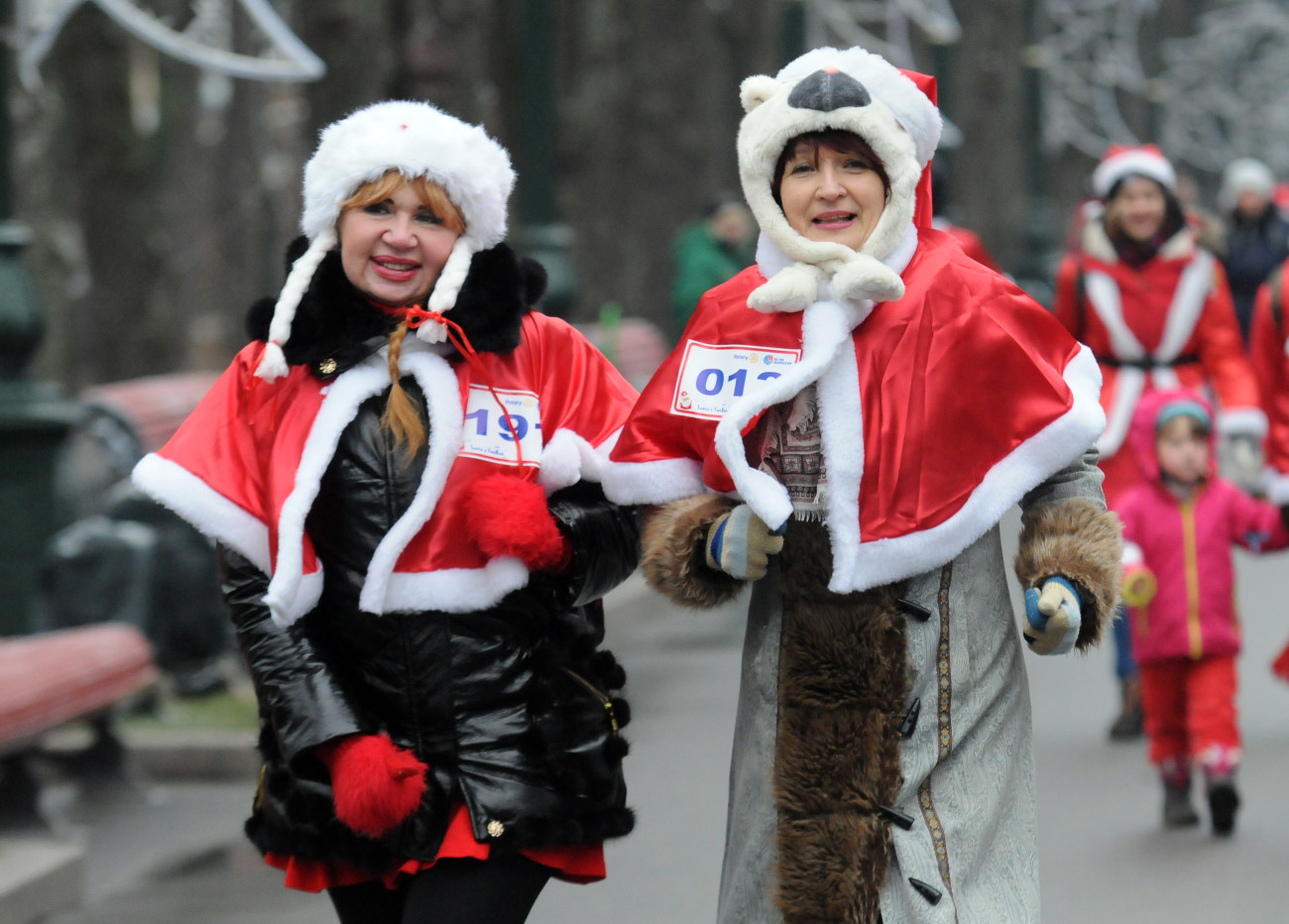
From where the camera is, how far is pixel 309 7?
1398 centimetres

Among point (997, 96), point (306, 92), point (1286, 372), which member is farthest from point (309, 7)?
point (997, 96)

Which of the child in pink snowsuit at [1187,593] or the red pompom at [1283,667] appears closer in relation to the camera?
the child in pink snowsuit at [1187,593]

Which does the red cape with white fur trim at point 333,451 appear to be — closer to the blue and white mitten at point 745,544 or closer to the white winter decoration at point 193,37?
the blue and white mitten at point 745,544

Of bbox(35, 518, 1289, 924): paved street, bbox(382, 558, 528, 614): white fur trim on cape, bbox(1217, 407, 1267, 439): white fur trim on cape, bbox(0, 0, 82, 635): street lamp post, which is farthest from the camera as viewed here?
bbox(1217, 407, 1267, 439): white fur trim on cape

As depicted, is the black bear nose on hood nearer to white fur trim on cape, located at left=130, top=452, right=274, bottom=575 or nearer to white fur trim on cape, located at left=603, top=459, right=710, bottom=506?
white fur trim on cape, located at left=603, top=459, right=710, bottom=506

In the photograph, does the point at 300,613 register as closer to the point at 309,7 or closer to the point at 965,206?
the point at 309,7

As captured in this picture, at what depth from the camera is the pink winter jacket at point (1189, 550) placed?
24.4 feet

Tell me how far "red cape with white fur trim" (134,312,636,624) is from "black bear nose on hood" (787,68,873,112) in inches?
26.7

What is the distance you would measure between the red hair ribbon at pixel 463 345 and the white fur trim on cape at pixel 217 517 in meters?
0.45

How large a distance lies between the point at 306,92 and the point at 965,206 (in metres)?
23.6

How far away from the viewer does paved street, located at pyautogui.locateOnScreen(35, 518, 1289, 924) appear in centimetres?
661

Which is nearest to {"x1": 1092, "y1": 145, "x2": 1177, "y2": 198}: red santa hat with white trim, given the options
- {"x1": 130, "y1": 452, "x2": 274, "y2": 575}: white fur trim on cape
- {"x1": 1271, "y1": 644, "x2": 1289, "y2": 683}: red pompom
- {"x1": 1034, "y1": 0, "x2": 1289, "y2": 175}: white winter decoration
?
{"x1": 1271, "y1": 644, "x2": 1289, "y2": 683}: red pompom

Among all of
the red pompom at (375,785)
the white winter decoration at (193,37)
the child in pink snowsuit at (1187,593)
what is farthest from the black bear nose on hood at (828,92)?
the white winter decoration at (193,37)

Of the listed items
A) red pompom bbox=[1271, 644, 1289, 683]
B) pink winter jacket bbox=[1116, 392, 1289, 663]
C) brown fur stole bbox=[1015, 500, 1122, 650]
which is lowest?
red pompom bbox=[1271, 644, 1289, 683]
